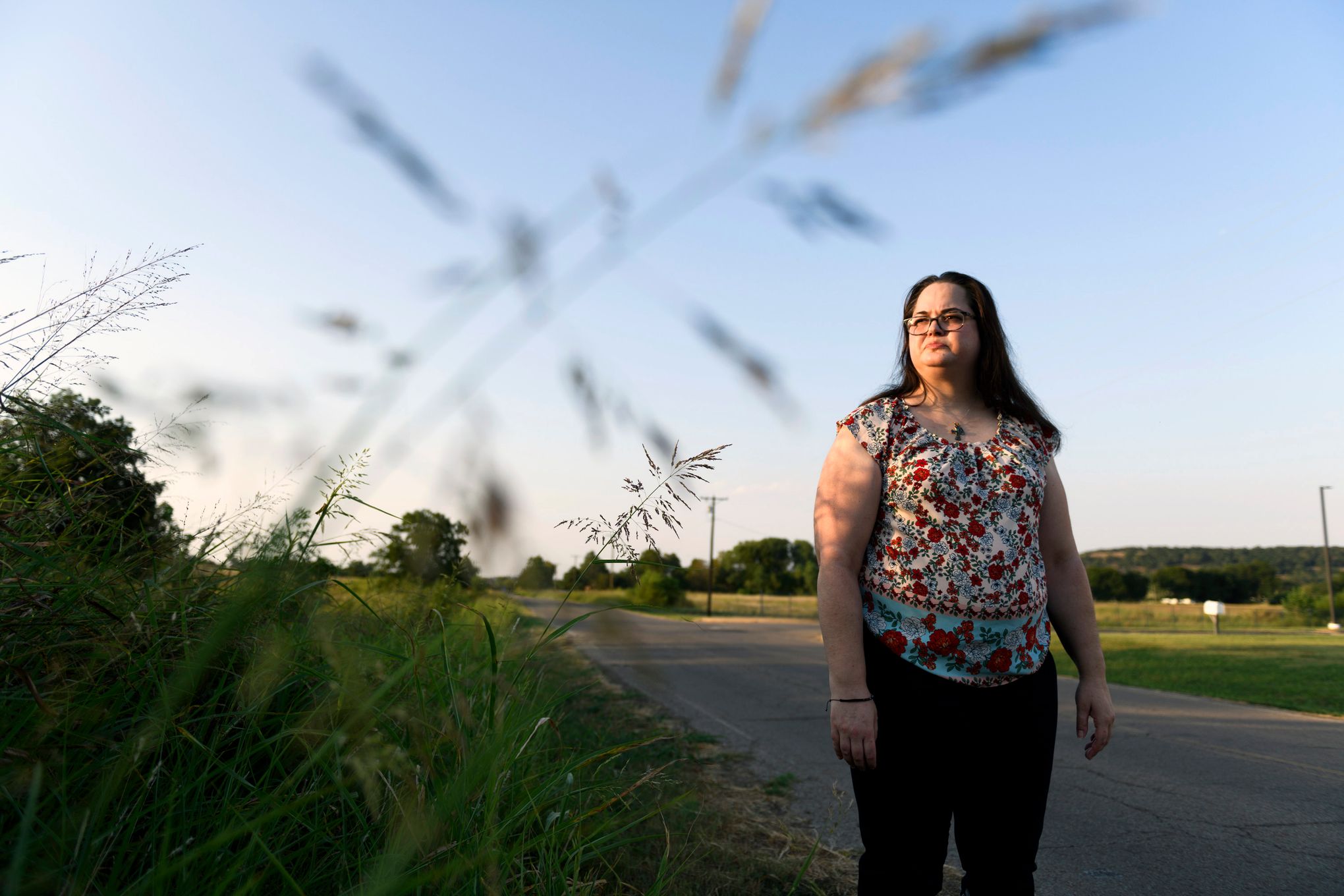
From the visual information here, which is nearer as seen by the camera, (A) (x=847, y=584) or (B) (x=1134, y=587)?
(A) (x=847, y=584)

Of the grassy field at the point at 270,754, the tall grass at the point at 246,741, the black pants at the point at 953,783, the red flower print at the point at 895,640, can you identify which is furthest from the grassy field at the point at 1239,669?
the tall grass at the point at 246,741

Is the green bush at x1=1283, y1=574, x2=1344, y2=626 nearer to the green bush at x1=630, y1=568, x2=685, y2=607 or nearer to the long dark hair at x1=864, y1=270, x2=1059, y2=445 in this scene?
the long dark hair at x1=864, y1=270, x2=1059, y2=445

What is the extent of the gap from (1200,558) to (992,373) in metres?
116

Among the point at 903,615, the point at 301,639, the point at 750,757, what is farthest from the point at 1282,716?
the point at 301,639

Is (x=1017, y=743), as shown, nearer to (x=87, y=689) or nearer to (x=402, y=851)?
(x=402, y=851)

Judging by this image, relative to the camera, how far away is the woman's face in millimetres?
2295

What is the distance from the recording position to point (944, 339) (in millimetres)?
2303

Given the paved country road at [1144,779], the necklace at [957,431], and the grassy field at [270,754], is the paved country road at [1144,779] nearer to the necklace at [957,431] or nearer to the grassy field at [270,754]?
the grassy field at [270,754]

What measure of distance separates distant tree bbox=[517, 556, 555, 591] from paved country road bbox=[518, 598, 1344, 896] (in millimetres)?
84

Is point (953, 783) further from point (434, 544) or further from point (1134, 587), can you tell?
point (1134, 587)

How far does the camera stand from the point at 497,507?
0.61m

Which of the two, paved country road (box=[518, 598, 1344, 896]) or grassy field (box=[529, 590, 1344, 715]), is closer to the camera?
paved country road (box=[518, 598, 1344, 896])

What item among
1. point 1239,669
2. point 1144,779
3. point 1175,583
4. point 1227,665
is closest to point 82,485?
point 1144,779

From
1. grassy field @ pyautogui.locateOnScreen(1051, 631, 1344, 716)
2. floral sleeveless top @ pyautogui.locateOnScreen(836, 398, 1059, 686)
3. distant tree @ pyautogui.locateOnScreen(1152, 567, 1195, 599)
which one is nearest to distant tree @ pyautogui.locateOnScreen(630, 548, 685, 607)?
floral sleeveless top @ pyautogui.locateOnScreen(836, 398, 1059, 686)
